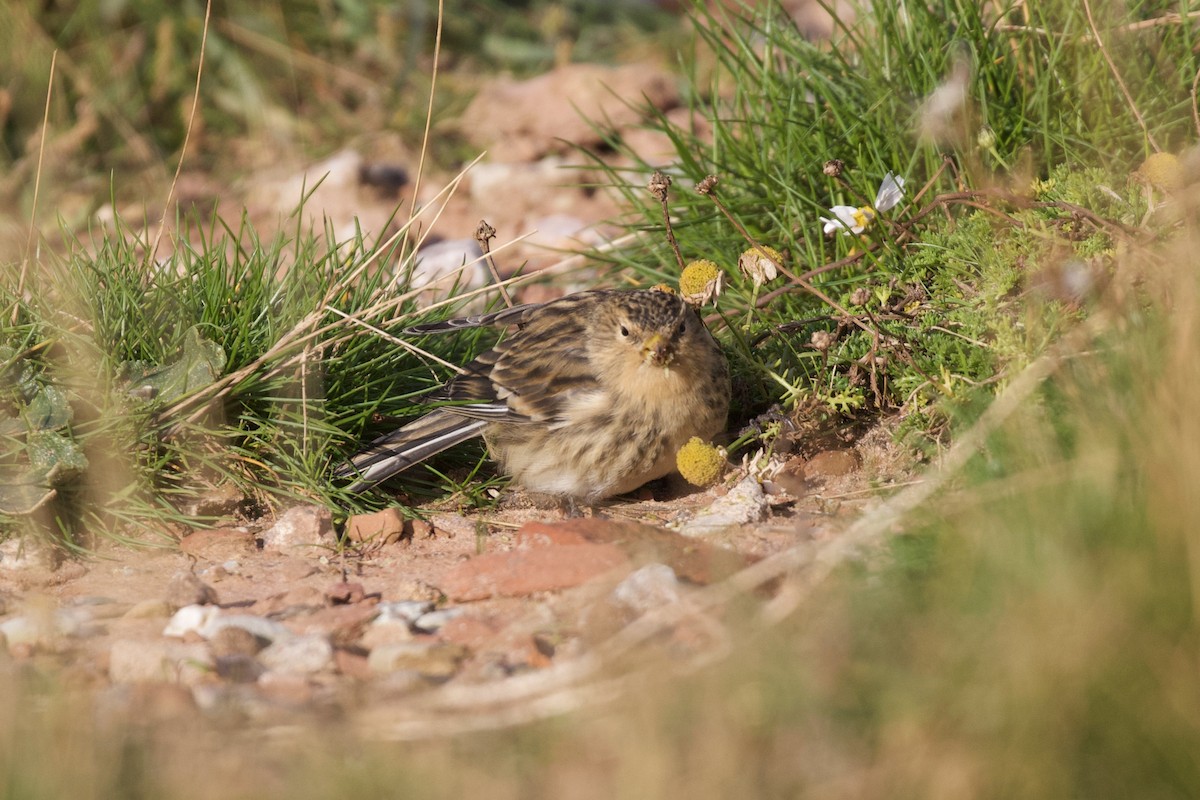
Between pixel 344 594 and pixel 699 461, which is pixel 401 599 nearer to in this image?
pixel 344 594

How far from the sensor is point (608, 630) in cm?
328

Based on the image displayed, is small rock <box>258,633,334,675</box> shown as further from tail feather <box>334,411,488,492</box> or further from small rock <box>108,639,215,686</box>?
tail feather <box>334,411,488,492</box>

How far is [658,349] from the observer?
4.69 meters

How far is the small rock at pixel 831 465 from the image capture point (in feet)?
16.0

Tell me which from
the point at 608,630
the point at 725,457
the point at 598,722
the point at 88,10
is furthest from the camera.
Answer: the point at 88,10

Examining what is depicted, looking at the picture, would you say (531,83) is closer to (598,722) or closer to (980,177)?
(980,177)

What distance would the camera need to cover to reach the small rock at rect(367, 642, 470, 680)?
131 inches

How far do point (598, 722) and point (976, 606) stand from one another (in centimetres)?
85

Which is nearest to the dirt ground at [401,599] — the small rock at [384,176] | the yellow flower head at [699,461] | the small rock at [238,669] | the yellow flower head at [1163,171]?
the small rock at [238,669]

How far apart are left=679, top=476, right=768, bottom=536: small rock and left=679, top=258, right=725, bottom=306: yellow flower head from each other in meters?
0.73

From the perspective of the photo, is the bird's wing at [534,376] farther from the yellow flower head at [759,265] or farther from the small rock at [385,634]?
the small rock at [385,634]

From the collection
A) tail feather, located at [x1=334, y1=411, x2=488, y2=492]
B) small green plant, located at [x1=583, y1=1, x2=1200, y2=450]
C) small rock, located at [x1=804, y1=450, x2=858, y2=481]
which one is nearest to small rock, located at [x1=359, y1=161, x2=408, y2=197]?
small green plant, located at [x1=583, y1=1, x2=1200, y2=450]

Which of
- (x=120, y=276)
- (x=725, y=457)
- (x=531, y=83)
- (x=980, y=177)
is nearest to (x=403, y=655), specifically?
(x=725, y=457)

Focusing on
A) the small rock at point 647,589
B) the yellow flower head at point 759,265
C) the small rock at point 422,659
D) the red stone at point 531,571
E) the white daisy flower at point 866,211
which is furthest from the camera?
the white daisy flower at point 866,211
